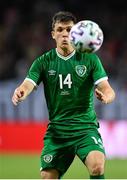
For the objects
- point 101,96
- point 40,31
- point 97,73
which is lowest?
Result: point 101,96

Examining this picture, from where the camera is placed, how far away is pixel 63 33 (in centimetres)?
812

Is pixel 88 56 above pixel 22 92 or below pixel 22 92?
above

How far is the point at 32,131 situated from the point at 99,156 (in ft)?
28.3

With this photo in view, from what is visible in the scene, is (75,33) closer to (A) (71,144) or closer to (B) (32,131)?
(A) (71,144)

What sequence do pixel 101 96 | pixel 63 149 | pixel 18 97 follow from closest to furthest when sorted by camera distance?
pixel 101 96 < pixel 18 97 < pixel 63 149

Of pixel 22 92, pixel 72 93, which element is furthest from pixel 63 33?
pixel 22 92

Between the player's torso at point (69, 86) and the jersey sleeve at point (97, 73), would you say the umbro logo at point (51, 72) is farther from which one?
the jersey sleeve at point (97, 73)

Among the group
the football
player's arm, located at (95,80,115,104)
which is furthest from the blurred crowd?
the football

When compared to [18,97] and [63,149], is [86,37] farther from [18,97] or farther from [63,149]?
[63,149]

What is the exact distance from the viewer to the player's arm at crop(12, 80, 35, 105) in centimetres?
776

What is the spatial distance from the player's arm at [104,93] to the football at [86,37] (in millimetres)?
446

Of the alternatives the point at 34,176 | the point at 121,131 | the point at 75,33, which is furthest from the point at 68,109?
the point at 121,131

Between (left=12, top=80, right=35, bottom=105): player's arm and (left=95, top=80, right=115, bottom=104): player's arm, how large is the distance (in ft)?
2.44

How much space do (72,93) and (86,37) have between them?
736 millimetres
